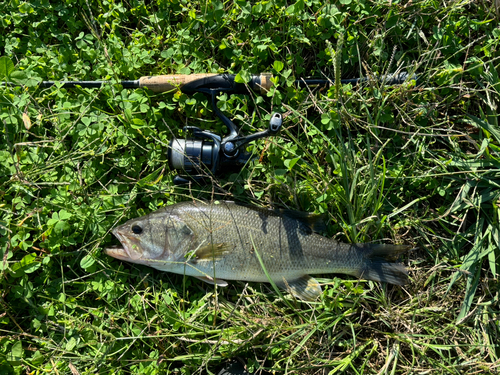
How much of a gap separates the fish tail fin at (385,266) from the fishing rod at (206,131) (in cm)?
137

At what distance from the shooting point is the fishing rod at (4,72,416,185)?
3.11 m

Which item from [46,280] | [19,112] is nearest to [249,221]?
[46,280]

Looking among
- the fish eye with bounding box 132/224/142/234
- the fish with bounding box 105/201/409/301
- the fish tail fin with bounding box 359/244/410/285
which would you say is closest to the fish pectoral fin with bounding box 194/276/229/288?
the fish with bounding box 105/201/409/301

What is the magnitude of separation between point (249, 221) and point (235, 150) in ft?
1.99

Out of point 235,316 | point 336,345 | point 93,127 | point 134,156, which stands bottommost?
point 336,345

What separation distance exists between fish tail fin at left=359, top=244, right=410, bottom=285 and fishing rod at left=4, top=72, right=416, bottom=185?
1368mm

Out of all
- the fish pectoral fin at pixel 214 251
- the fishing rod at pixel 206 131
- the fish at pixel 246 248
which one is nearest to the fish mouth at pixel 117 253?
Result: the fish at pixel 246 248

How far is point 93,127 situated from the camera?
3.36 meters

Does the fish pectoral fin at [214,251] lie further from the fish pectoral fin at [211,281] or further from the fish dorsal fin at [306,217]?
the fish dorsal fin at [306,217]

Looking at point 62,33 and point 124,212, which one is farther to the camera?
point 62,33

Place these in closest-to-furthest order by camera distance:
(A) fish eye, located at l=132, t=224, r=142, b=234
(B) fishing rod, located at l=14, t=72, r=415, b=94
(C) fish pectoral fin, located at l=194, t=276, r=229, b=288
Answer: (A) fish eye, located at l=132, t=224, r=142, b=234
(C) fish pectoral fin, located at l=194, t=276, r=229, b=288
(B) fishing rod, located at l=14, t=72, r=415, b=94

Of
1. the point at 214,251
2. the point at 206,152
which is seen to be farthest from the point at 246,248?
the point at 206,152

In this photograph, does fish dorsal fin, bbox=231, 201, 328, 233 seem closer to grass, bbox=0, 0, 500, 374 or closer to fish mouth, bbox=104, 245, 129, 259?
grass, bbox=0, 0, 500, 374

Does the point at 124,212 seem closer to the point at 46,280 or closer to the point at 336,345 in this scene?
the point at 46,280
